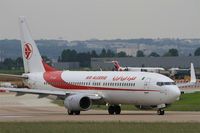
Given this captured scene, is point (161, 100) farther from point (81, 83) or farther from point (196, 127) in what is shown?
point (196, 127)

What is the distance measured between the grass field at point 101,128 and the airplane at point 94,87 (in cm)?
1508

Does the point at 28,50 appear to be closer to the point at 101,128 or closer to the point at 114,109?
the point at 114,109

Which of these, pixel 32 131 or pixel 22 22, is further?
pixel 22 22

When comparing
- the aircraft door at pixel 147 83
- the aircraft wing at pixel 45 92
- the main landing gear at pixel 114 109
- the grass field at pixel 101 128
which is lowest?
the main landing gear at pixel 114 109

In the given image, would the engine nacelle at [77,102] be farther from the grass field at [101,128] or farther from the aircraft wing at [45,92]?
the grass field at [101,128]

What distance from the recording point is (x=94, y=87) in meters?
63.1

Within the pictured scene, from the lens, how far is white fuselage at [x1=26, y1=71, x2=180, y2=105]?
5906 cm

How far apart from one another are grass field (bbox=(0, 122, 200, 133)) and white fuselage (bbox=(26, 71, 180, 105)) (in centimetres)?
1489

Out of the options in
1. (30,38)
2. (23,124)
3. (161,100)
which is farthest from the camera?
(30,38)

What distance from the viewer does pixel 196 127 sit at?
41.5 meters

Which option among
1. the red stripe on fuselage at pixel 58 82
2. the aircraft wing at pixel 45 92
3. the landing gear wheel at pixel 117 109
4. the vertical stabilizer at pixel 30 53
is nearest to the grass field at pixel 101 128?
the aircraft wing at pixel 45 92

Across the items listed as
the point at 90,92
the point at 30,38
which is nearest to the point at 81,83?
the point at 90,92

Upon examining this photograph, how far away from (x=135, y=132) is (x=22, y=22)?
32.7m

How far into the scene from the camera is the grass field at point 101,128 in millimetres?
39188
